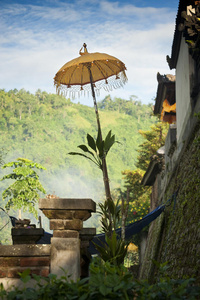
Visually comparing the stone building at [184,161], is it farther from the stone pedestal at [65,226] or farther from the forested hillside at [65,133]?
the forested hillside at [65,133]

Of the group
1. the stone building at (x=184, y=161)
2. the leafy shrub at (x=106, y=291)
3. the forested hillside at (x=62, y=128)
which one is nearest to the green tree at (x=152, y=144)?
the stone building at (x=184, y=161)

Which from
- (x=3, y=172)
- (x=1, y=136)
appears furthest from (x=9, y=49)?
(x=3, y=172)

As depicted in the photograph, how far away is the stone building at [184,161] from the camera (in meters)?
6.29

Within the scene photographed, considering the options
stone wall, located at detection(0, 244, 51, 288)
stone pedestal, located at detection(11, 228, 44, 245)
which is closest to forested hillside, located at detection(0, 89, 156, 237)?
stone pedestal, located at detection(11, 228, 44, 245)

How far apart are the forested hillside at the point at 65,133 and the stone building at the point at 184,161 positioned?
9438cm

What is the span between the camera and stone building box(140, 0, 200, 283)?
6.29 meters

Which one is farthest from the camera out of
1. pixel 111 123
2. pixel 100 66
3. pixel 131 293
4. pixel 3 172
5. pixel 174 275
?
pixel 111 123

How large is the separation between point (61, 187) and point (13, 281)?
364 ft

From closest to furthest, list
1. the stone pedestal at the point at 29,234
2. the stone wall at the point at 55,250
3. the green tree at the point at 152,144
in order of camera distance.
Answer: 1. the stone wall at the point at 55,250
2. the stone pedestal at the point at 29,234
3. the green tree at the point at 152,144

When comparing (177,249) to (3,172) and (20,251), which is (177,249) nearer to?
(20,251)

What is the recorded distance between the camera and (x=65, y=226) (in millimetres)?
4816

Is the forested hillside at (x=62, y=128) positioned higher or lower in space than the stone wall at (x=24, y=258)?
higher

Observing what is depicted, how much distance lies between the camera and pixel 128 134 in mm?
122062

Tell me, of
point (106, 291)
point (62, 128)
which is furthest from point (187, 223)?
point (62, 128)
